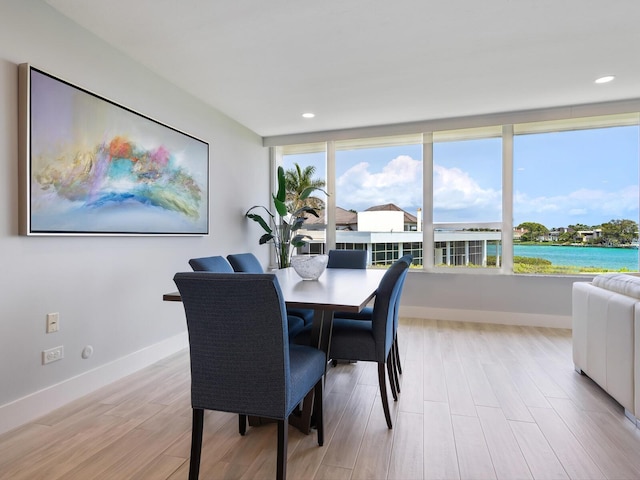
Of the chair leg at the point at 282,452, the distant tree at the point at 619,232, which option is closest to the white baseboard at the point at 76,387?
the chair leg at the point at 282,452

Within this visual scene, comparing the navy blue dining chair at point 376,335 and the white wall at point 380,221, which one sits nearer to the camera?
the navy blue dining chair at point 376,335

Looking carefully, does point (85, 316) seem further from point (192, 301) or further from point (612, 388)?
point (612, 388)

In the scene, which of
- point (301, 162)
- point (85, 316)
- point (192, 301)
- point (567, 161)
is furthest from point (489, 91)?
point (85, 316)

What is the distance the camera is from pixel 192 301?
1.45 m

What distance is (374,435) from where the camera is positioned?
1.94 metres

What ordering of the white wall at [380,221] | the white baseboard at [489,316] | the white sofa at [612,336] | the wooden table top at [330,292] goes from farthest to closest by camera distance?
the white wall at [380,221], the white baseboard at [489,316], the white sofa at [612,336], the wooden table top at [330,292]

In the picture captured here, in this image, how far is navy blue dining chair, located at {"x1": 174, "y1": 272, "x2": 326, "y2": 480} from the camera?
4.51 ft

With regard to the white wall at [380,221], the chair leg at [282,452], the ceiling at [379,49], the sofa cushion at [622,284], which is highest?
the ceiling at [379,49]

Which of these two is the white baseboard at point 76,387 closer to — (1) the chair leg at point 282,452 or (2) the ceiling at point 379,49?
(1) the chair leg at point 282,452

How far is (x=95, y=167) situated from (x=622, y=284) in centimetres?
344

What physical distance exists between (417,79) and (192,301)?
280 cm

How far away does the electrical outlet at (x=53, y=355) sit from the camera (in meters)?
2.22

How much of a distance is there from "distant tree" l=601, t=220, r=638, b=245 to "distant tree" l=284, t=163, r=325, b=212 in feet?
11.3

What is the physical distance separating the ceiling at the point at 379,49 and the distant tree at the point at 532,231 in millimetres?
1355
